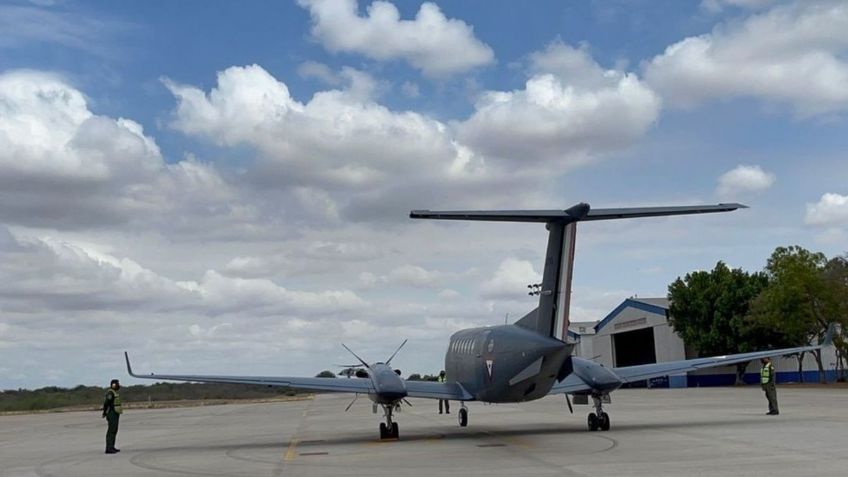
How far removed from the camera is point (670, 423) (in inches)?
1009

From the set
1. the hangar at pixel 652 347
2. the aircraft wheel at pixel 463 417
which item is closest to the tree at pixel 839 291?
the hangar at pixel 652 347

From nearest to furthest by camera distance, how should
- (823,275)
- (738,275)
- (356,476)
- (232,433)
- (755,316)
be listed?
Answer: (356,476) < (232,433) < (823,275) < (755,316) < (738,275)

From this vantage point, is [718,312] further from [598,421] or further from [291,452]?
[291,452]

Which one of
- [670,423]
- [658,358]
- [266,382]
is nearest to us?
[266,382]

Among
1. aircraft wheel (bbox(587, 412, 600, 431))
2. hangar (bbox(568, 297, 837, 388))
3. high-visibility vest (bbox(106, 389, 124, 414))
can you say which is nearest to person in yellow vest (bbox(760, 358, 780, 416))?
aircraft wheel (bbox(587, 412, 600, 431))

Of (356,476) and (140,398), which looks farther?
(140,398)

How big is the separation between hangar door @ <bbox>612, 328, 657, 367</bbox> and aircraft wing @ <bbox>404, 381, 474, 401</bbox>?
71320mm

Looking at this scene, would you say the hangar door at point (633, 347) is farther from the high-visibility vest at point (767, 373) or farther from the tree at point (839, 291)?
the high-visibility vest at point (767, 373)

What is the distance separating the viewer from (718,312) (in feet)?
233

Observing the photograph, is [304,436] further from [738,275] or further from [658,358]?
[658,358]

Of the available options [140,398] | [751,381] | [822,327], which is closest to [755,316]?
[822,327]

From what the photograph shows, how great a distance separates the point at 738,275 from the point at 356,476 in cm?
6487

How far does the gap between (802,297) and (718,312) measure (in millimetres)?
11149

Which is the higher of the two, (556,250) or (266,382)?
(556,250)
